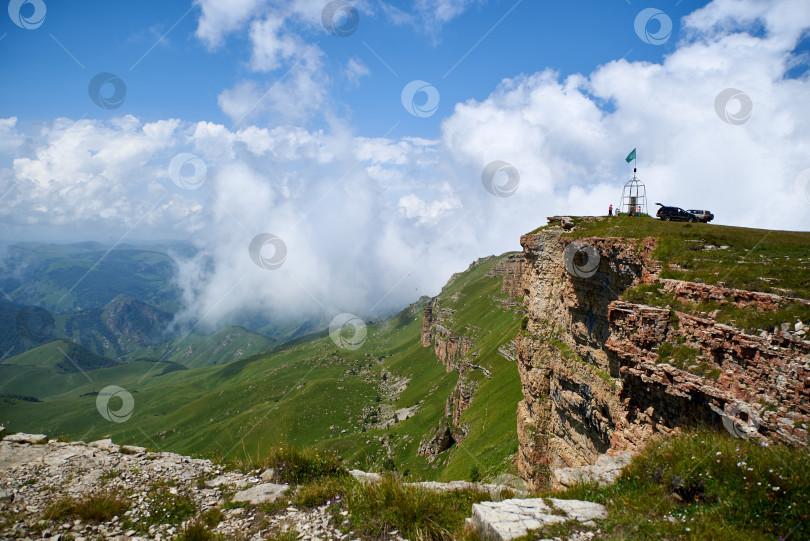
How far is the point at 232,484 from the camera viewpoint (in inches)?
459

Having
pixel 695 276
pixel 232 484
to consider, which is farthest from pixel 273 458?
pixel 695 276

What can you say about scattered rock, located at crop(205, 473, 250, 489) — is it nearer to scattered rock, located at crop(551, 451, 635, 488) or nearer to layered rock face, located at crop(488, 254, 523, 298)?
scattered rock, located at crop(551, 451, 635, 488)

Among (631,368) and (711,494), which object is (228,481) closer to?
(711,494)

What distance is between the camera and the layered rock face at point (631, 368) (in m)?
10.6

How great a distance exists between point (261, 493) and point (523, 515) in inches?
315

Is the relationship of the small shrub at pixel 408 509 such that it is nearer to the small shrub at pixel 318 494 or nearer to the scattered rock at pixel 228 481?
the small shrub at pixel 318 494

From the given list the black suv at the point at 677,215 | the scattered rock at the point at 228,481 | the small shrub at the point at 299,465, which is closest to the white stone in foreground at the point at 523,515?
the small shrub at the point at 299,465

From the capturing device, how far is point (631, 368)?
1495 cm

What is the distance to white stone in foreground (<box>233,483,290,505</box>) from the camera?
10453 mm

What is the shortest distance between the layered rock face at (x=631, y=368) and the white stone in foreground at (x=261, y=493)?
1361 cm

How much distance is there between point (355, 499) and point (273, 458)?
14.3 ft

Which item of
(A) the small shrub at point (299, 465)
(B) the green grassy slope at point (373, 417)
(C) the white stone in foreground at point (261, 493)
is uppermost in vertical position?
(A) the small shrub at point (299, 465)

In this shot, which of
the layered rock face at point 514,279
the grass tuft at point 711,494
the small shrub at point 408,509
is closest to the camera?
the grass tuft at point 711,494

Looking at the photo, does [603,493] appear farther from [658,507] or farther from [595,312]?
[595,312]
